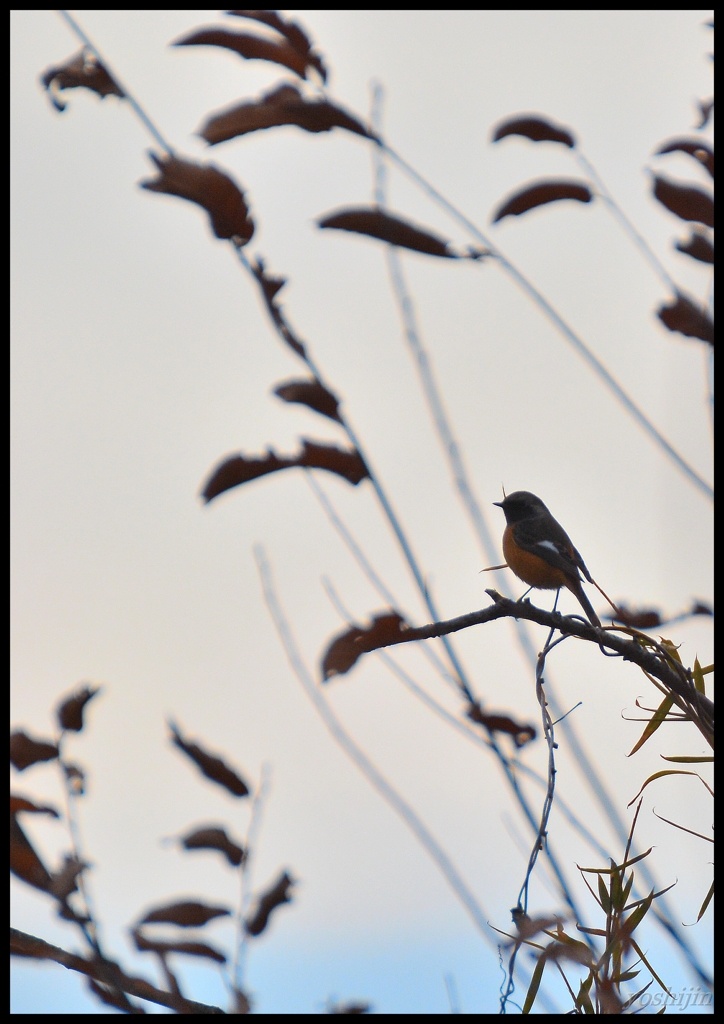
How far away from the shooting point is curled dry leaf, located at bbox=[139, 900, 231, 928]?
166 cm

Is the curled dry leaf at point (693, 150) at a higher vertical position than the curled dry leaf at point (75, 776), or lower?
higher

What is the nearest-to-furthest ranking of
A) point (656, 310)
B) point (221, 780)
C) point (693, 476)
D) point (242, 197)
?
point (656, 310)
point (242, 197)
point (693, 476)
point (221, 780)

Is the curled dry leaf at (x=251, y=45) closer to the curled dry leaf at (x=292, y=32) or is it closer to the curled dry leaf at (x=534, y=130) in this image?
the curled dry leaf at (x=292, y=32)

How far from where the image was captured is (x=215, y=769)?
78.8 inches

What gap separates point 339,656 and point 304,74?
3.87 feet

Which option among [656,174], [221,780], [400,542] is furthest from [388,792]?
[656,174]

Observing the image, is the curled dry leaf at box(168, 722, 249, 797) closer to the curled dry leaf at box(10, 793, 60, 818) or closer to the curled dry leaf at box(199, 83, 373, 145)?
the curled dry leaf at box(10, 793, 60, 818)

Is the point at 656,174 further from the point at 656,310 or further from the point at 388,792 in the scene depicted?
the point at 388,792

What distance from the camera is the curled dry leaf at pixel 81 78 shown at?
67.4 inches

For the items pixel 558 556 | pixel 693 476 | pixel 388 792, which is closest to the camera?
pixel 693 476

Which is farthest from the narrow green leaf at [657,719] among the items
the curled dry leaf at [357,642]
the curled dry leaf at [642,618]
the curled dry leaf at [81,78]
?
the curled dry leaf at [81,78]

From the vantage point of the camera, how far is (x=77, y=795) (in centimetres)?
202

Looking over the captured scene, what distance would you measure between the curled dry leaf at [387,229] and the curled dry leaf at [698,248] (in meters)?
0.40

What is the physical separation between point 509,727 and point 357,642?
96 cm
